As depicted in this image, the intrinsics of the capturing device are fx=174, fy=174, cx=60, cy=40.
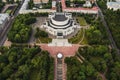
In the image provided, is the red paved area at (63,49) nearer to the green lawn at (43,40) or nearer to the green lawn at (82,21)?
the green lawn at (43,40)

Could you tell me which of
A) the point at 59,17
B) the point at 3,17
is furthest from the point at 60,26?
the point at 3,17

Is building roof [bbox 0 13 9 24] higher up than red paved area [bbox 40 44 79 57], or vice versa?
building roof [bbox 0 13 9 24]

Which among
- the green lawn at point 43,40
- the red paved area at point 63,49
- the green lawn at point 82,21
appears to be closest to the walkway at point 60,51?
the red paved area at point 63,49

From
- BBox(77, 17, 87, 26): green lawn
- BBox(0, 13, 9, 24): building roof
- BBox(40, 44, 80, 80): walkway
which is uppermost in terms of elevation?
BBox(0, 13, 9, 24): building roof

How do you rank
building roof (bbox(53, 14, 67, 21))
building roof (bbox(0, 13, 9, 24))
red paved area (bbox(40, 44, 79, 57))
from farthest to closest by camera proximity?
building roof (bbox(0, 13, 9, 24))
building roof (bbox(53, 14, 67, 21))
red paved area (bbox(40, 44, 79, 57))

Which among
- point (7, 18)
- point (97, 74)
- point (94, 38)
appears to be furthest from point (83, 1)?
point (97, 74)

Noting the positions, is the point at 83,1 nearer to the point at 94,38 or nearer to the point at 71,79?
the point at 94,38

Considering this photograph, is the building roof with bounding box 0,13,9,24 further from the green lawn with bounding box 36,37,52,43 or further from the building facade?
the green lawn with bounding box 36,37,52,43

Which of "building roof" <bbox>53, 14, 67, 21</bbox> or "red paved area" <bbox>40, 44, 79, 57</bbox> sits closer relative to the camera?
"red paved area" <bbox>40, 44, 79, 57</bbox>

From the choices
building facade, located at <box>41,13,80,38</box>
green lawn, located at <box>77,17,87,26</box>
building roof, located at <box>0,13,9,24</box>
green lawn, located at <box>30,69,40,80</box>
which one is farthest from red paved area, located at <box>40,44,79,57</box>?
building roof, located at <box>0,13,9,24</box>

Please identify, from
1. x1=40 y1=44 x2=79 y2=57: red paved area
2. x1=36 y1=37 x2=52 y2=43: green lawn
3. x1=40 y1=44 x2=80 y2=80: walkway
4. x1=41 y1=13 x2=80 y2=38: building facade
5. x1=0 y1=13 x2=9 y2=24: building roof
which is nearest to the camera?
A: x1=40 y1=44 x2=80 y2=80: walkway
